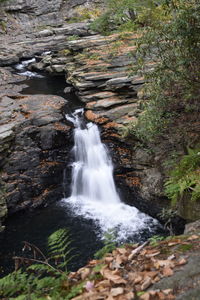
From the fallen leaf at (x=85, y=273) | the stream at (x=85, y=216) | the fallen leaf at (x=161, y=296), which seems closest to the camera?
the fallen leaf at (x=161, y=296)

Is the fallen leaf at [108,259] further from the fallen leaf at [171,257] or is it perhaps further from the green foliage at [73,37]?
the green foliage at [73,37]

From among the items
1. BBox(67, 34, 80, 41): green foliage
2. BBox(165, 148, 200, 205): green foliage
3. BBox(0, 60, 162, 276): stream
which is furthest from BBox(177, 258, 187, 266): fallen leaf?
BBox(67, 34, 80, 41): green foliage

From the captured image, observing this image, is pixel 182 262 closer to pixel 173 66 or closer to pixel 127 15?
pixel 173 66

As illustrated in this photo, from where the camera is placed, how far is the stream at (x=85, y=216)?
8406mm

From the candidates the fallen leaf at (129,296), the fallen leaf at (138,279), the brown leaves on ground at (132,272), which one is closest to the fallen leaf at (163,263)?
the brown leaves on ground at (132,272)

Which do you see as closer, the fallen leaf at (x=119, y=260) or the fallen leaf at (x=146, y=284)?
the fallen leaf at (x=146, y=284)

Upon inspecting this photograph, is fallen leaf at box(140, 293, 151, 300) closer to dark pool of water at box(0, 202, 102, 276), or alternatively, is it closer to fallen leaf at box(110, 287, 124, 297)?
fallen leaf at box(110, 287, 124, 297)

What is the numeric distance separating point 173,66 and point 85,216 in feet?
19.6

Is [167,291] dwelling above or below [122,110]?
below

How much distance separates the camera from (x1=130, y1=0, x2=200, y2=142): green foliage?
552cm

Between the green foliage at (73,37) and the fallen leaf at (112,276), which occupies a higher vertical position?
the green foliage at (73,37)

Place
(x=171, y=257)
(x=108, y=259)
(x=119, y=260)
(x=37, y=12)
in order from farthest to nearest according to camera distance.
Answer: (x=37, y=12), (x=108, y=259), (x=119, y=260), (x=171, y=257)

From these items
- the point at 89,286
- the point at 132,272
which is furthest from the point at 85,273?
the point at 132,272

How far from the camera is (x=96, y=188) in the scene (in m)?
10.6
